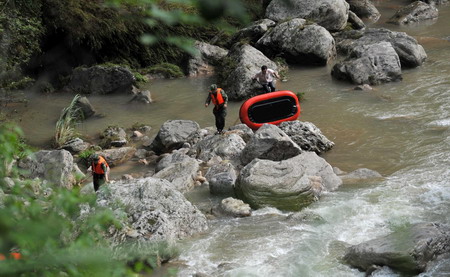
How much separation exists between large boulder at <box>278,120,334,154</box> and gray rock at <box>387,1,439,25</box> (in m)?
13.0

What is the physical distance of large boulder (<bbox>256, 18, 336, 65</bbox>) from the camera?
20.7 metres

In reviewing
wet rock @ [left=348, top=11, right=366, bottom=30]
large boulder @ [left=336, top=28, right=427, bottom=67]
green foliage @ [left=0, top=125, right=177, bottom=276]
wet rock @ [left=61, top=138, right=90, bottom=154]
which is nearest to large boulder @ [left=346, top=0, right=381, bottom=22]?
wet rock @ [left=348, top=11, right=366, bottom=30]

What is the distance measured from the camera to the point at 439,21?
2536cm

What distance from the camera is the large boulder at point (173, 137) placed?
582 inches

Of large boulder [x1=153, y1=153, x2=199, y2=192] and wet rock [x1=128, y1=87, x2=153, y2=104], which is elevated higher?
large boulder [x1=153, y1=153, x2=199, y2=192]

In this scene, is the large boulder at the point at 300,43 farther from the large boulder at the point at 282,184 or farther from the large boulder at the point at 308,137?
the large boulder at the point at 282,184

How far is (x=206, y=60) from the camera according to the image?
21719 mm

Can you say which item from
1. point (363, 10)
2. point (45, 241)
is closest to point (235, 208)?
point (45, 241)

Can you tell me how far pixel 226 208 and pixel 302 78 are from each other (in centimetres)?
969

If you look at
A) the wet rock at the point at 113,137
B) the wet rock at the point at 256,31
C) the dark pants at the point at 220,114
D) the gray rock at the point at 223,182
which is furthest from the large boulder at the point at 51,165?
the wet rock at the point at 256,31

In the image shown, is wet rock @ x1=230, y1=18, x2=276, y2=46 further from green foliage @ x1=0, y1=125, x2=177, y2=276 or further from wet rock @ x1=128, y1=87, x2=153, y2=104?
green foliage @ x1=0, y1=125, x2=177, y2=276

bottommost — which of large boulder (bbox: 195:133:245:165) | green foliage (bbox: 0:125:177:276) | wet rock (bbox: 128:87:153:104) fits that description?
wet rock (bbox: 128:87:153:104)

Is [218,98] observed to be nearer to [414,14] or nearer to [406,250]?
[406,250]

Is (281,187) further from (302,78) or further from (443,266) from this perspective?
(302,78)
